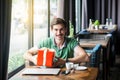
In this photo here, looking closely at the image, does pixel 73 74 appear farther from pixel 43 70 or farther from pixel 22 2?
pixel 22 2

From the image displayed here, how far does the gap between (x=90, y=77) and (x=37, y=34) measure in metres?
2.34

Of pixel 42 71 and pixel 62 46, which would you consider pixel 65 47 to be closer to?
pixel 62 46

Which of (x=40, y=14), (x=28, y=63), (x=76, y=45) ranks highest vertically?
(x=40, y=14)

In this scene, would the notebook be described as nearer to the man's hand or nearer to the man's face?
the man's hand

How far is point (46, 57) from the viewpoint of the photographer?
2355 mm

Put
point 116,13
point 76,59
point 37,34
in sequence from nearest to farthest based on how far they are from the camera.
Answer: point 76,59 < point 37,34 < point 116,13

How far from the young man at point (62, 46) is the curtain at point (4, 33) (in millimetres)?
643

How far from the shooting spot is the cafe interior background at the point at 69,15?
2.05 meters

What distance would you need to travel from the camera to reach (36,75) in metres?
2.23

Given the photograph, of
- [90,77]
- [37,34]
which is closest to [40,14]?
[37,34]

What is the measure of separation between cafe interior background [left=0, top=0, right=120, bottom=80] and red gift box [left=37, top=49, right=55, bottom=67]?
35cm

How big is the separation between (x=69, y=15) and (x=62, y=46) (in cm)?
256

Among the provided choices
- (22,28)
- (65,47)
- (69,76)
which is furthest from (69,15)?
(69,76)

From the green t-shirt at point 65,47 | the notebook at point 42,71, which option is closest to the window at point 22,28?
the green t-shirt at point 65,47
